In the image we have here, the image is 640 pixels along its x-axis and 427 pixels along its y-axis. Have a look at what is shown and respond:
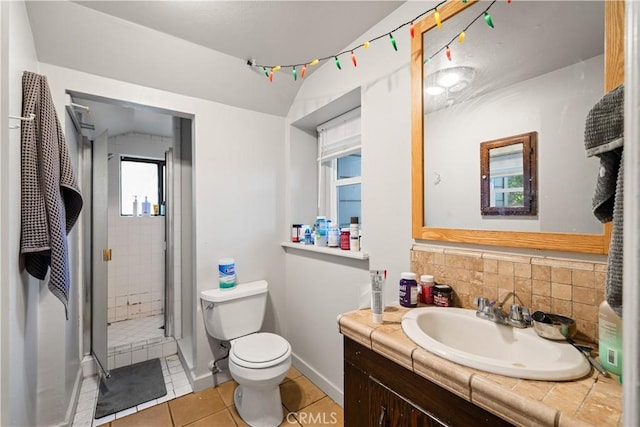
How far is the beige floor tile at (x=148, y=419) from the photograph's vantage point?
155 centimetres

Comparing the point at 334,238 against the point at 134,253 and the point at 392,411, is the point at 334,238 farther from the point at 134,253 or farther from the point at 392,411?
the point at 134,253

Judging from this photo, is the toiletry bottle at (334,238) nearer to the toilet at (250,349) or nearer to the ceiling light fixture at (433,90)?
the toilet at (250,349)

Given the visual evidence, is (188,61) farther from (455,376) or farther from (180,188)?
(455,376)

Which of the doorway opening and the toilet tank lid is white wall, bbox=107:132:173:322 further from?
the toilet tank lid

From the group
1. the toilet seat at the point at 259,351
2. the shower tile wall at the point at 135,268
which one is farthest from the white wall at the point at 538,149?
the shower tile wall at the point at 135,268

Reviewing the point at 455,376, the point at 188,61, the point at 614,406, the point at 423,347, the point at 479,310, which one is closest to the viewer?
the point at 614,406

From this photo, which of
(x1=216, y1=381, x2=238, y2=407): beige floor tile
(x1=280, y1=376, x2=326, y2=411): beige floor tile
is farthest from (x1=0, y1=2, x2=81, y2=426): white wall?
(x1=280, y1=376, x2=326, y2=411): beige floor tile

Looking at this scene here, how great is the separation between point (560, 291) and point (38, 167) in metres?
1.86

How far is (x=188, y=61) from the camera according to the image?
1.66 metres

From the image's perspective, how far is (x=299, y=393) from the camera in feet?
6.00

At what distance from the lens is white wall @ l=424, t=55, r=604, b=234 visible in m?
0.84

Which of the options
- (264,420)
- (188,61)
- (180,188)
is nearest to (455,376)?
(264,420)

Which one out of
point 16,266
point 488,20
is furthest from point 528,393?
point 16,266

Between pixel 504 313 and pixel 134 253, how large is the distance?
321 centimetres
